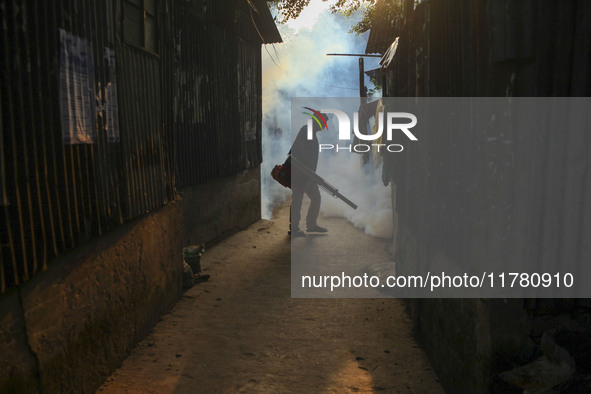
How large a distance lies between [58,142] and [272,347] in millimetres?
2874

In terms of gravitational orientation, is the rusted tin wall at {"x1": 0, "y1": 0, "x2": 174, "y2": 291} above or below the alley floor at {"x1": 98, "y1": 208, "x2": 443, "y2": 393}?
above

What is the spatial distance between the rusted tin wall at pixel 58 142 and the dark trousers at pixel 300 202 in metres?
5.64

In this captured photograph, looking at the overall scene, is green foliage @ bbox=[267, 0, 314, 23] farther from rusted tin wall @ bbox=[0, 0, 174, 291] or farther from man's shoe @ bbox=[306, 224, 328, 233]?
rusted tin wall @ bbox=[0, 0, 174, 291]

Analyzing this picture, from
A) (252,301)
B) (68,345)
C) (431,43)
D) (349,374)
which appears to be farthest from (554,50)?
(252,301)

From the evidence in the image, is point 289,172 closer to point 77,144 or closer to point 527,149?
point 77,144

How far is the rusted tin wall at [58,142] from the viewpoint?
296 centimetres

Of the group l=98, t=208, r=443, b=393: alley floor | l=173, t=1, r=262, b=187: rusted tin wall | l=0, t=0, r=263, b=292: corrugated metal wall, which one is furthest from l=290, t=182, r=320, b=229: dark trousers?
l=0, t=0, r=263, b=292: corrugated metal wall

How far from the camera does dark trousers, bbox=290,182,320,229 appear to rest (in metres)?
10.8

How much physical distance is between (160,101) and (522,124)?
4265 millimetres

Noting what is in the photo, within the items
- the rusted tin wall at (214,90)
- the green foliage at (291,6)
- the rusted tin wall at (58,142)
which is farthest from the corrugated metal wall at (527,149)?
the green foliage at (291,6)

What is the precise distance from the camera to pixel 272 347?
5.07 meters

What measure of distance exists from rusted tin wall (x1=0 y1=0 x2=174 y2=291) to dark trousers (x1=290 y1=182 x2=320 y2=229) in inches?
222

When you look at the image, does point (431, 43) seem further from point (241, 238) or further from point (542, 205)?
point (241, 238)

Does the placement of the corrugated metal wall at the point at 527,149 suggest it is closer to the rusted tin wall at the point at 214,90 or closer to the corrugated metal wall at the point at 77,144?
the corrugated metal wall at the point at 77,144
